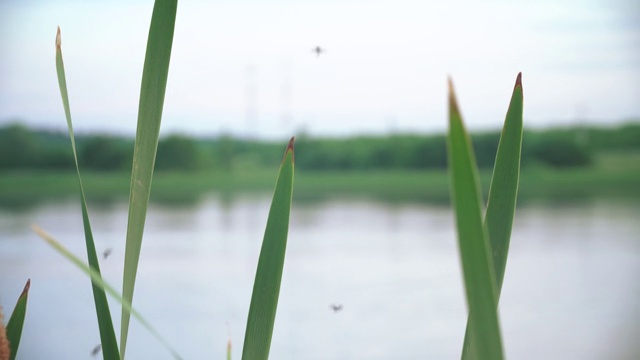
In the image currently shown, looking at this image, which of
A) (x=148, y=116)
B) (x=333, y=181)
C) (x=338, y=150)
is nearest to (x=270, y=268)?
(x=148, y=116)

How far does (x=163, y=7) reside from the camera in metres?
0.30

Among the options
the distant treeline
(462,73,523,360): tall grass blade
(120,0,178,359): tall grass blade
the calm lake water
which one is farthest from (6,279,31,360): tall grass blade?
the distant treeline

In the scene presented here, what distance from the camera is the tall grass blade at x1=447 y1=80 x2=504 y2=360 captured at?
19 cm

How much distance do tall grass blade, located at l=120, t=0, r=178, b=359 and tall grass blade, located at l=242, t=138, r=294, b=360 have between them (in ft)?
0.18

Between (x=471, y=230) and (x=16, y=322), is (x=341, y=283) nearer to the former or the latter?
(x=16, y=322)

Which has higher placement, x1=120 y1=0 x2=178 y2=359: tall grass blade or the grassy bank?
x1=120 y1=0 x2=178 y2=359: tall grass blade

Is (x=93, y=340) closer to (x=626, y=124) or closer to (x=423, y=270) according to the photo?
(x=423, y=270)

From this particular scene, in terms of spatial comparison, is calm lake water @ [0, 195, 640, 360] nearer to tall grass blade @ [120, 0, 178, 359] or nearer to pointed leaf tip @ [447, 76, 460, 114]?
tall grass blade @ [120, 0, 178, 359]

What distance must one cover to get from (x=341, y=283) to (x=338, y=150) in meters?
1.00

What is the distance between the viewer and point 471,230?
7.4 inches

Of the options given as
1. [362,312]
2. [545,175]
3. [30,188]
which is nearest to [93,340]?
[30,188]

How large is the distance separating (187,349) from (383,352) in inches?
50.6

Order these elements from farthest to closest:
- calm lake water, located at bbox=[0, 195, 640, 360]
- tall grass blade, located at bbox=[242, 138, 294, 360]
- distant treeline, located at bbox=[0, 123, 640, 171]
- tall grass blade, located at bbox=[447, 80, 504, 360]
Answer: distant treeline, located at bbox=[0, 123, 640, 171]
calm lake water, located at bbox=[0, 195, 640, 360]
tall grass blade, located at bbox=[242, 138, 294, 360]
tall grass blade, located at bbox=[447, 80, 504, 360]

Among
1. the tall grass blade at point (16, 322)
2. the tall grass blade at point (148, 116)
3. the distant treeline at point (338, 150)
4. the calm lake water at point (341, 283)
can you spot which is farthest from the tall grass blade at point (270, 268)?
the distant treeline at point (338, 150)
